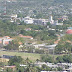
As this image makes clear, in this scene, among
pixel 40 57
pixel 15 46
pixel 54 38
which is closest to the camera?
pixel 40 57

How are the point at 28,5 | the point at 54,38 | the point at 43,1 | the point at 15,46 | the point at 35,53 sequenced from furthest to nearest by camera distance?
the point at 43,1 → the point at 28,5 → the point at 54,38 → the point at 15,46 → the point at 35,53

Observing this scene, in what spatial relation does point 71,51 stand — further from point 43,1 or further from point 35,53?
point 43,1

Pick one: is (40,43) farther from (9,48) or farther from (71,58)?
(71,58)

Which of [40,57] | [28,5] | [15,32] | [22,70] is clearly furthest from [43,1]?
[22,70]

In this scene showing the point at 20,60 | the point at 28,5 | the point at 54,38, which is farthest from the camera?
the point at 28,5

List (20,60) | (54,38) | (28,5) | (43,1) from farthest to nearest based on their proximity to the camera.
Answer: (43,1)
(28,5)
(54,38)
(20,60)

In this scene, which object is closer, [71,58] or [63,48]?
[71,58]

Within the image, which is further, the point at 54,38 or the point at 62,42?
the point at 54,38

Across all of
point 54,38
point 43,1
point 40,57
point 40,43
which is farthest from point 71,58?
point 43,1
